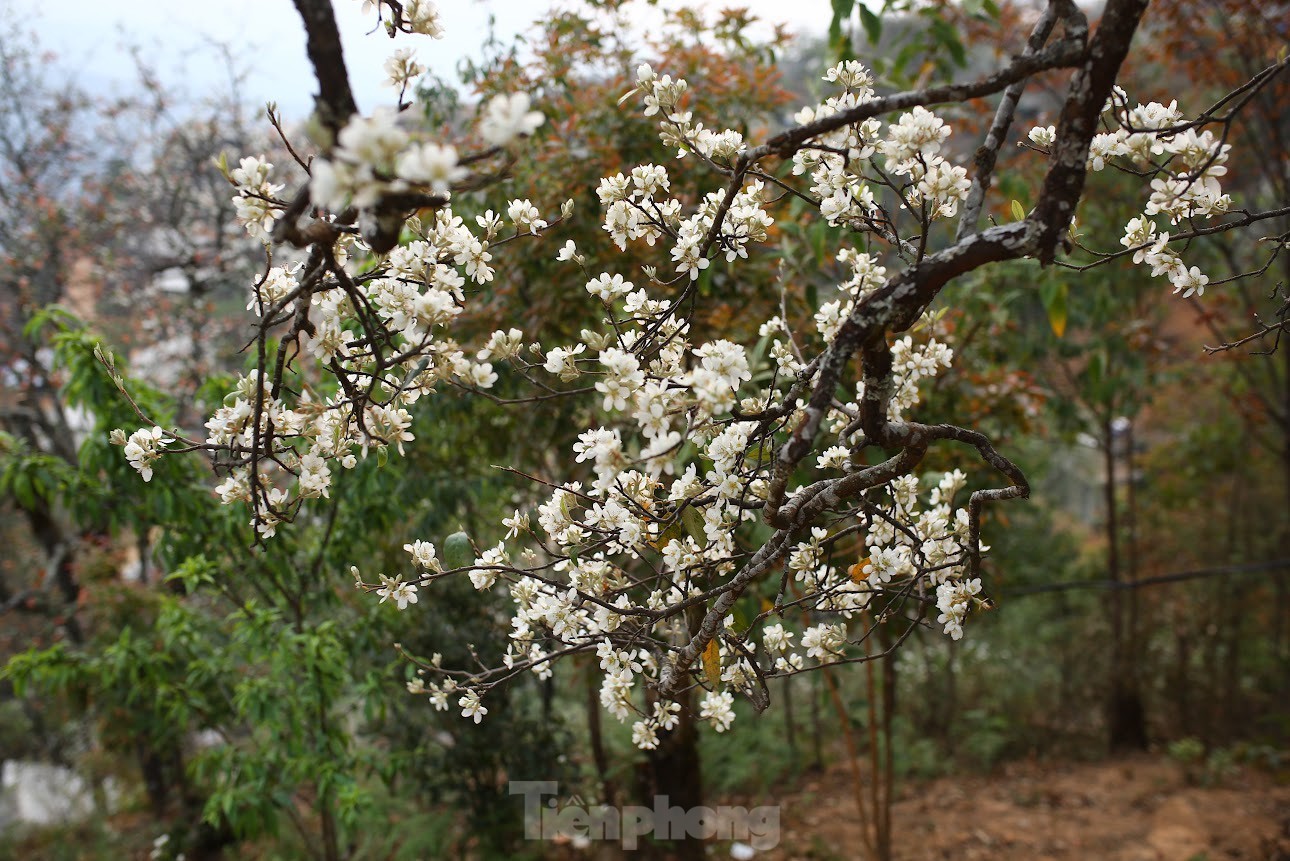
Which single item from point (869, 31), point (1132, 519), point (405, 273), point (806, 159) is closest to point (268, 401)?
point (405, 273)

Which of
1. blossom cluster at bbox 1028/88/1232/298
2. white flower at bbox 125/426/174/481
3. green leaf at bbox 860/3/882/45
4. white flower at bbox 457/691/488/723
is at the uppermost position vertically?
green leaf at bbox 860/3/882/45

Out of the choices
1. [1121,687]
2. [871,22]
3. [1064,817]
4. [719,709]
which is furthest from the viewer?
[1121,687]

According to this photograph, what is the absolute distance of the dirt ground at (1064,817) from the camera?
388 cm

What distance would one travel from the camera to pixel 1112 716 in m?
5.53

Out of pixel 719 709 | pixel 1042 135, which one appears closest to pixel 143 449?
pixel 719 709

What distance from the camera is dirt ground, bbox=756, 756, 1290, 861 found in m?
3.88

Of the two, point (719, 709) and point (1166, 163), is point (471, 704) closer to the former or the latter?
point (719, 709)

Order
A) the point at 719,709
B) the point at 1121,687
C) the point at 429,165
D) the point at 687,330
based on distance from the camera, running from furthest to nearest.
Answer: the point at 1121,687, the point at 719,709, the point at 687,330, the point at 429,165

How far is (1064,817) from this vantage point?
14.5ft

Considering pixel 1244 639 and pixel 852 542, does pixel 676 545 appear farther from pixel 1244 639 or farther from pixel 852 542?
pixel 1244 639

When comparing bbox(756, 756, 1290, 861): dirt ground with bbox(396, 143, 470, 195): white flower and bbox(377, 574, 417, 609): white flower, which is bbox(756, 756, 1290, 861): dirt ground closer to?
bbox(377, 574, 417, 609): white flower

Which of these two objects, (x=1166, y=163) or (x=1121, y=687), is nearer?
(x=1166, y=163)

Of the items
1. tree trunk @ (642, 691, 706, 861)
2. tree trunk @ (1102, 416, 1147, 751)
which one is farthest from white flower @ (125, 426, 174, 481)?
tree trunk @ (1102, 416, 1147, 751)

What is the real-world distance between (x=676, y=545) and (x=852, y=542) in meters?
1.62
